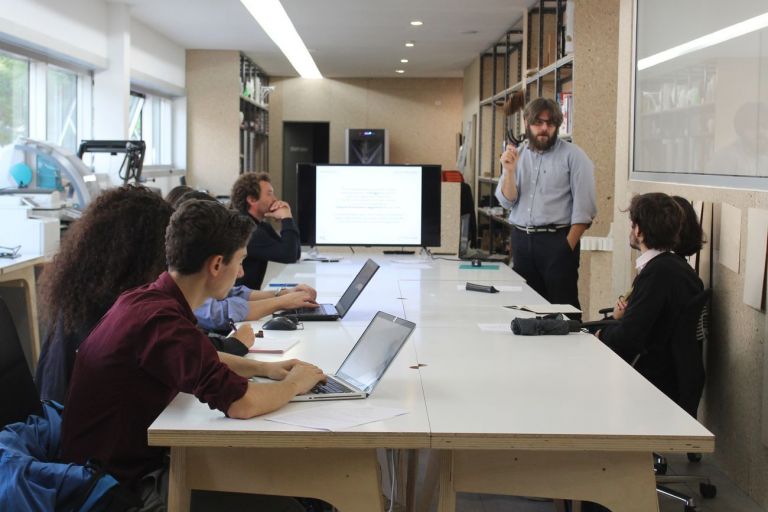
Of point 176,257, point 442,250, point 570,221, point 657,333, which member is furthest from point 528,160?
point 176,257

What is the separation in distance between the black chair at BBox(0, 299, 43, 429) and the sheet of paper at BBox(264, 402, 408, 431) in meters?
0.61

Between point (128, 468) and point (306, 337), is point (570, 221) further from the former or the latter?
point (128, 468)

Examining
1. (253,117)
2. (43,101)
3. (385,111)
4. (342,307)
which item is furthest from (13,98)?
(385,111)

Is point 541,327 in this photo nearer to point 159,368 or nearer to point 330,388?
point 330,388

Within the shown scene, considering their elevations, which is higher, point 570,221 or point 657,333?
point 570,221

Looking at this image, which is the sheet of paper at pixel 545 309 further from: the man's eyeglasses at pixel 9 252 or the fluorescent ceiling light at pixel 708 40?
the man's eyeglasses at pixel 9 252

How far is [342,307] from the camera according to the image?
3.32 metres

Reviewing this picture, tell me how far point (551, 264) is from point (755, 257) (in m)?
1.78

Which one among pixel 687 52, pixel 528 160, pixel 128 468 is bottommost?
pixel 128 468

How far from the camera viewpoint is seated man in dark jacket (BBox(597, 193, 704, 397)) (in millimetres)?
3393

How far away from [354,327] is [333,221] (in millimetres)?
1878

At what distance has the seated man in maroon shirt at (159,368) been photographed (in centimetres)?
198

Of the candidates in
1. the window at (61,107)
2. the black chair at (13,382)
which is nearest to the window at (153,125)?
the window at (61,107)

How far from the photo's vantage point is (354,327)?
3148 mm
